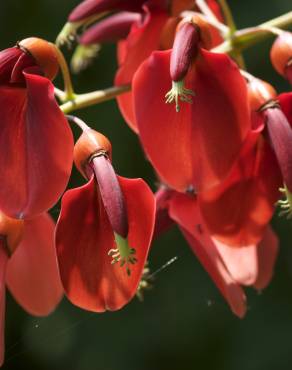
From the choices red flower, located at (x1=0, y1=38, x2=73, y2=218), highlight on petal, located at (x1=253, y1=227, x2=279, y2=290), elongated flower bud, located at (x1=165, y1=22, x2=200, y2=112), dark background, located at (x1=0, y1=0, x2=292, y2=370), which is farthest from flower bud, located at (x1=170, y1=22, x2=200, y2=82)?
dark background, located at (x1=0, y1=0, x2=292, y2=370)

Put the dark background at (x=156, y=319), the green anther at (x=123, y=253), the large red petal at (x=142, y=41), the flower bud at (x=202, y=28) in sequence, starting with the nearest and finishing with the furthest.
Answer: the green anther at (x=123, y=253), the flower bud at (x=202, y=28), the large red petal at (x=142, y=41), the dark background at (x=156, y=319)

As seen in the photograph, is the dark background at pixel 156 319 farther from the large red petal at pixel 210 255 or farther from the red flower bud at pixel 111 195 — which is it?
the red flower bud at pixel 111 195

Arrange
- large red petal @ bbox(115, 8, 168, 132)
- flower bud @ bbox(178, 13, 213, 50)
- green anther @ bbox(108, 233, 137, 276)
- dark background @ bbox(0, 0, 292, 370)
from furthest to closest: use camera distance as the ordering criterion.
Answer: dark background @ bbox(0, 0, 292, 370) < large red petal @ bbox(115, 8, 168, 132) < flower bud @ bbox(178, 13, 213, 50) < green anther @ bbox(108, 233, 137, 276)

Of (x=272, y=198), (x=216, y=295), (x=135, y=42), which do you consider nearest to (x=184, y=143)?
(x=272, y=198)

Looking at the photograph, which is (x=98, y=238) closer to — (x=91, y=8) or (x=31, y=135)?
(x=31, y=135)

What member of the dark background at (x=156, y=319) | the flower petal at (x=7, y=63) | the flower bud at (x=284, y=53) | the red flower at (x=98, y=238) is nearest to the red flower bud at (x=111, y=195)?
the red flower at (x=98, y=238)

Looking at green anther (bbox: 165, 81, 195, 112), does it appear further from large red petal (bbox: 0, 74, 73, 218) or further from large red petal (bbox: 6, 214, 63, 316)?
large red petal (bbox: 6, 214, 63, 316)

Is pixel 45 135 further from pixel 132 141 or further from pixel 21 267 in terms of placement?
pixel 132 141

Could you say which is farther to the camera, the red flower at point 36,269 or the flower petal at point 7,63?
the red flower at point 36,269
